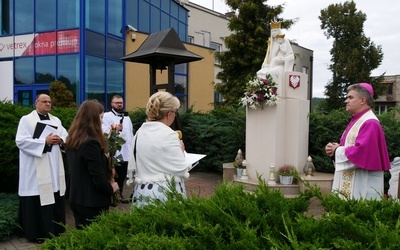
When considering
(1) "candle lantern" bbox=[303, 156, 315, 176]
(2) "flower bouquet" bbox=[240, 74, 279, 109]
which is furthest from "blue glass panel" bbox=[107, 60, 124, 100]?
(1) "candle lantern" bbox=[303, 156, 315, 176]

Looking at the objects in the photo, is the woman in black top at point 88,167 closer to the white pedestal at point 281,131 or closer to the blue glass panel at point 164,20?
the white pedestal at point 281,131

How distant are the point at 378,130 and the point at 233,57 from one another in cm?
1616

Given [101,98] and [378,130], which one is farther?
[101,98]

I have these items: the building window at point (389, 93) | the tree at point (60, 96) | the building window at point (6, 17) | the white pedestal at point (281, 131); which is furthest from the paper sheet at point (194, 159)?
the building window at point (389, 93)

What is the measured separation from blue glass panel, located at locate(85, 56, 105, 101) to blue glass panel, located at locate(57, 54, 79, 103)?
450 mm

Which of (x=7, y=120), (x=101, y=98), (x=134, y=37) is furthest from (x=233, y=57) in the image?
(x=7, y=120)

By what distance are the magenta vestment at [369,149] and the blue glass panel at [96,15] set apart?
1610 cm

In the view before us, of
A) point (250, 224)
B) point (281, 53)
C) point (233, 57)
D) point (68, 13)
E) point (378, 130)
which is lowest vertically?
point (250, 224)

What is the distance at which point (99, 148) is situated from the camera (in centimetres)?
359

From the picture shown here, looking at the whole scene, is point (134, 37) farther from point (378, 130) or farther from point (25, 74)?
point (378, 130)

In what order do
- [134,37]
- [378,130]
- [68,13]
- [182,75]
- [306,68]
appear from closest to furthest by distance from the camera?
[378,130] → [68,13] → [134,37] → [182,75] → [306,68]

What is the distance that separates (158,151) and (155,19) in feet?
70.0

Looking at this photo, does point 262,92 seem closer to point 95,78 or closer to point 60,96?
point 60,96

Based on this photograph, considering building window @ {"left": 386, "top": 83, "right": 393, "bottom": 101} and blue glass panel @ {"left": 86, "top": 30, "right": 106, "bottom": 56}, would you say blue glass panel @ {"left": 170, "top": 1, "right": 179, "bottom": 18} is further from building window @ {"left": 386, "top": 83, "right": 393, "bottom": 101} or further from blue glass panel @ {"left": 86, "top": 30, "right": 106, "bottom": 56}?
building window @ {"left": 386, "top": 83, "right": 393, "bottom": 101}
